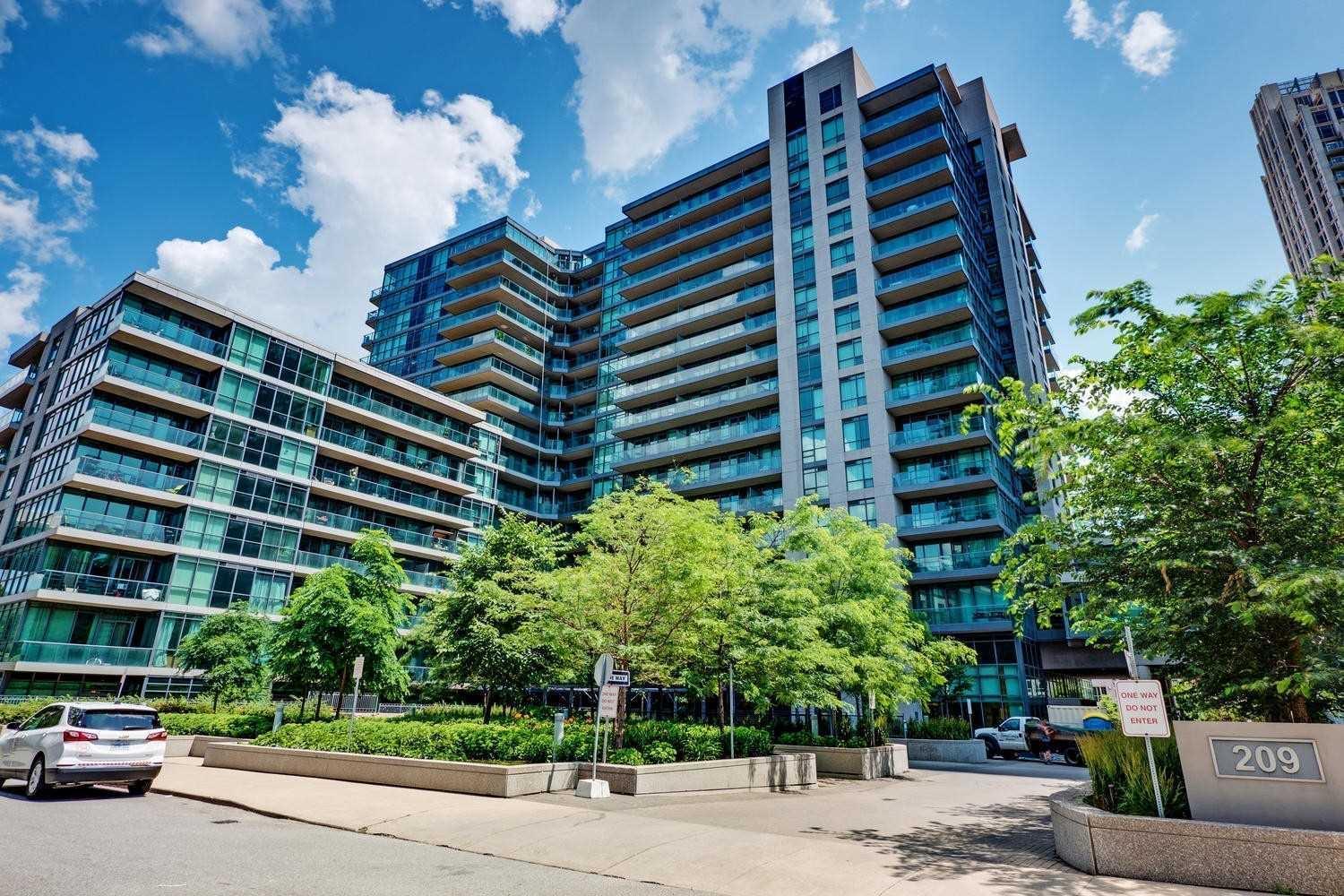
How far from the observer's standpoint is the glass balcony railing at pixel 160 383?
35.5 m

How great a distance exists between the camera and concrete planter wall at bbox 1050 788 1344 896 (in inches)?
294

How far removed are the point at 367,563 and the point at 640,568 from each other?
1430 cm

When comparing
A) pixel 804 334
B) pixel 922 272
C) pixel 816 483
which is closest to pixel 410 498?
pixel 816 483

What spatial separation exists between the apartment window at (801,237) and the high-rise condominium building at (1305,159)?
3360 inches

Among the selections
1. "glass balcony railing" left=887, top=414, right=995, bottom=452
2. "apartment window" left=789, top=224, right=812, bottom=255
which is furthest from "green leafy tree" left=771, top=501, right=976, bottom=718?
"apartment window" left=789, top=224, right=812, bottom=255

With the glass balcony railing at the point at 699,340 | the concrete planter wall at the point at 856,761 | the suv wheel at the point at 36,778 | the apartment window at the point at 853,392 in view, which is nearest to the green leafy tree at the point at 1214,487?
the concrete planter wall at the point at 856,761

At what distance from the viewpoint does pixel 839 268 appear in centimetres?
4859

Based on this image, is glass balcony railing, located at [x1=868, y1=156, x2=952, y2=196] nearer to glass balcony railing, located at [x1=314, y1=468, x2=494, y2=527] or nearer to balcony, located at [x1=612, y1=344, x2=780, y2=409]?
balcony, located at [x1=612, y1=344, x2=780, y2=409]

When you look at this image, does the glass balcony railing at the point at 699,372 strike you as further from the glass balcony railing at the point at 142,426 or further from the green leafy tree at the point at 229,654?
the green leafy tree at the point at 229,654

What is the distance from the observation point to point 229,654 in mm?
27469

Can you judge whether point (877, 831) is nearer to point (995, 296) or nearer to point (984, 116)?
point (995, 296)

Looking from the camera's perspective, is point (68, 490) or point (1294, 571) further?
point (68, 490)

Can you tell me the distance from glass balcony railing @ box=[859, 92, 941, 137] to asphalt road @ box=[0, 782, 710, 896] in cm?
5171

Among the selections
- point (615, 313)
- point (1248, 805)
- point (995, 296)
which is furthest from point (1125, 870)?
point (615, 313)
